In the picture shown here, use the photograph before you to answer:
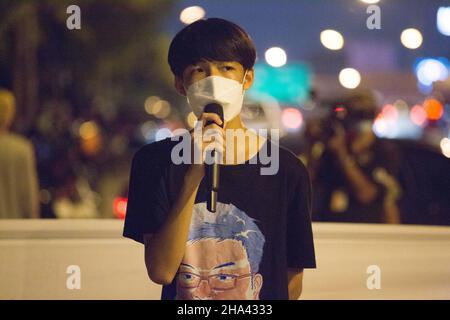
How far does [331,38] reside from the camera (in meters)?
5.38

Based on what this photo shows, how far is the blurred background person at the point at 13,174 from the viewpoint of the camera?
5.25 meters

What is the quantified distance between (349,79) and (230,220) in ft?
9.86

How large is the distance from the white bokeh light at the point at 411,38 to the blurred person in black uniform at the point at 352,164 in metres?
0.47

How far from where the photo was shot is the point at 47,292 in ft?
11.9

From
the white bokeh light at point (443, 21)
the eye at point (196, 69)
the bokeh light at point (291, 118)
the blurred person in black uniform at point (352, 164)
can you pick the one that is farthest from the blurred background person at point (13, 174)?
the bokeh light at point (291, 118)

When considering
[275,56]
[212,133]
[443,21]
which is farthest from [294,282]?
[443,21]

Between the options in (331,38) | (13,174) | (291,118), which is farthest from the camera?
(291,118)

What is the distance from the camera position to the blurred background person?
17.2ft

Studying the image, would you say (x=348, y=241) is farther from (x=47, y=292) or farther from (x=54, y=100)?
(x=54, y=100)

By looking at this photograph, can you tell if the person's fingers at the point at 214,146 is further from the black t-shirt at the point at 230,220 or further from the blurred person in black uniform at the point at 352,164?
the blurred person in black uniform at the point at 352,164

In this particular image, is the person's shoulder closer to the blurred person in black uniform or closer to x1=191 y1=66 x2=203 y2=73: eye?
x1=191 y1=66 x2=203 y2=73: eye

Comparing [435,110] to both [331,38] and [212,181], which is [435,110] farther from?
[212,181]

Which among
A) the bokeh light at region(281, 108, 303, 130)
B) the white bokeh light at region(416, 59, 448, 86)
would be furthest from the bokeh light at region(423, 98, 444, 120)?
the white bokeh light at region(416, 59, 448, 86)
